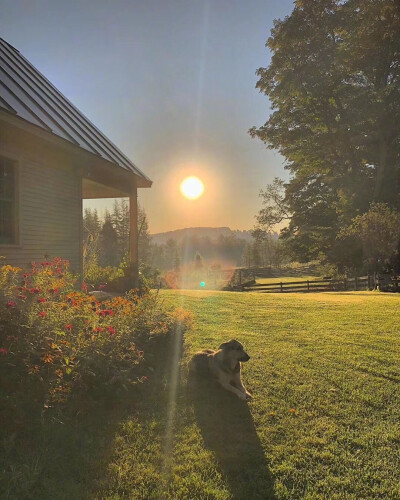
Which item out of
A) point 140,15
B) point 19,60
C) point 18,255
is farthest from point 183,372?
point 140,15

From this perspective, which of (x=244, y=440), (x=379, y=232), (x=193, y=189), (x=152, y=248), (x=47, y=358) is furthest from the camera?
(x=152, y=248)

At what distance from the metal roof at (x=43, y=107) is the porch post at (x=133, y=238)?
2.88 ft

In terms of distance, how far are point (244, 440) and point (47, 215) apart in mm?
7198

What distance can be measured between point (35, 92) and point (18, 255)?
4.73 meters

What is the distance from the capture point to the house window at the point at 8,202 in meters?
7.54

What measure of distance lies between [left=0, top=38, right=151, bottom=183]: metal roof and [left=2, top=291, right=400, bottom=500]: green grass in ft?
18.5

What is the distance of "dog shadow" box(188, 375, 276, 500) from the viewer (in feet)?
8.47

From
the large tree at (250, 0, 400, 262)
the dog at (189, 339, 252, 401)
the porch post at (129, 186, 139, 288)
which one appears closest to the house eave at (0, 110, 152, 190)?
the porch post at (129, 186, 139, 288)

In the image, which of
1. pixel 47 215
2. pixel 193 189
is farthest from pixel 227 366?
pixel 193 189

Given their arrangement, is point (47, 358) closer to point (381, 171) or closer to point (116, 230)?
point (381, 171)

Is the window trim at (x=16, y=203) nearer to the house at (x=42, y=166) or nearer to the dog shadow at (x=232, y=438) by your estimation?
the house at (x=42, y=166)

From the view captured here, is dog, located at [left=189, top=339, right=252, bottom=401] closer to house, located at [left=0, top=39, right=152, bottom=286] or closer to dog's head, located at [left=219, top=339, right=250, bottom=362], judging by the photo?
dog's head, located at [left=219, top=339, right=250, bottom=362]

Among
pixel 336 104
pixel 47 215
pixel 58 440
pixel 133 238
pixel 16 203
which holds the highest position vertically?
pixel 336 104

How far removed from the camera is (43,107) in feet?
28.8
